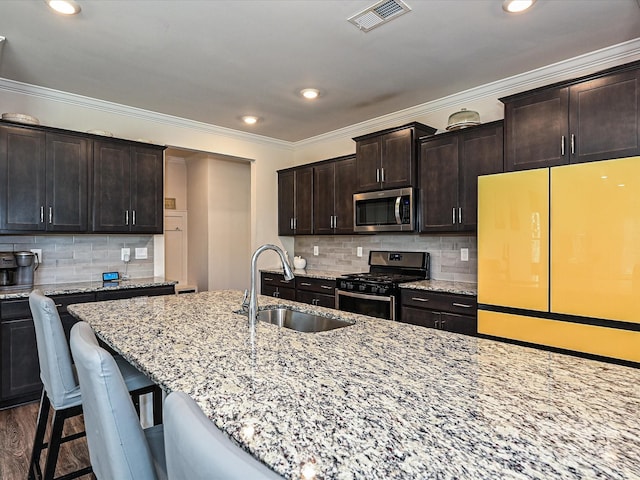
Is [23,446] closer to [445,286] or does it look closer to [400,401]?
[400,401]

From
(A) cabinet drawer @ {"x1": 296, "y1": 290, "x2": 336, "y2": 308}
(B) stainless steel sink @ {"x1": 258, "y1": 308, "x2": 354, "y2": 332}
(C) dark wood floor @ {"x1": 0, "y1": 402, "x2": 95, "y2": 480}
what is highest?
A: (B) stainless steel sink @ {"x1": 258, "y1": 308, "x2": 354, "y2": 332}

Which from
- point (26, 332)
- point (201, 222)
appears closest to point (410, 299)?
point (26, 332)

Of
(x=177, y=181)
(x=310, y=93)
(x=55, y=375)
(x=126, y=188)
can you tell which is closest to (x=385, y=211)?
(x=310, y=93)

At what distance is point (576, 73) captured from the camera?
302 cm

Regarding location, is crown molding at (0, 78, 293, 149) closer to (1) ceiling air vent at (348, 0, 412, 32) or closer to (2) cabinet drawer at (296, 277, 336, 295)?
(2) cabinet drawer at (296, 277, 336, 295)

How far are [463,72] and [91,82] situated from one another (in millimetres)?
3198

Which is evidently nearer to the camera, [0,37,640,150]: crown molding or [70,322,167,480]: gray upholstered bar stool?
[70,322,167,480]: gray upholstered bar stool

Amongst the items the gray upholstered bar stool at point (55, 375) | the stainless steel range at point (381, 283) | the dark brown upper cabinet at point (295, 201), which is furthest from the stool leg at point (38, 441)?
the dark brown upper cabinet at point (295, 201)

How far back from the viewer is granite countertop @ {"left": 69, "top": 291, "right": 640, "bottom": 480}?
71 cm

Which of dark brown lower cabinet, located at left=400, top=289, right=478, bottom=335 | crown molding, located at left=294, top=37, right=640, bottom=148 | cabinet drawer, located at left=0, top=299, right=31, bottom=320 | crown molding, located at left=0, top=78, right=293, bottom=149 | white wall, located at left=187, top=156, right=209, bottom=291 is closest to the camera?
crown molding, located at left=294, top=37, right=640, bottom=148

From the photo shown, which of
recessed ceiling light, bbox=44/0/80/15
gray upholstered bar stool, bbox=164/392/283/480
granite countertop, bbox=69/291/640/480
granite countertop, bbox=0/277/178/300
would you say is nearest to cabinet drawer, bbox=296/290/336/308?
granite countertop, bbox=0/277/178/300

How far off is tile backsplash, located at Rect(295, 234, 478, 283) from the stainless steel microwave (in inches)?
16.0

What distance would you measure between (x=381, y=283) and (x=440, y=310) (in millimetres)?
604

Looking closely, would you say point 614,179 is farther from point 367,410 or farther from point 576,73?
point 367,410
